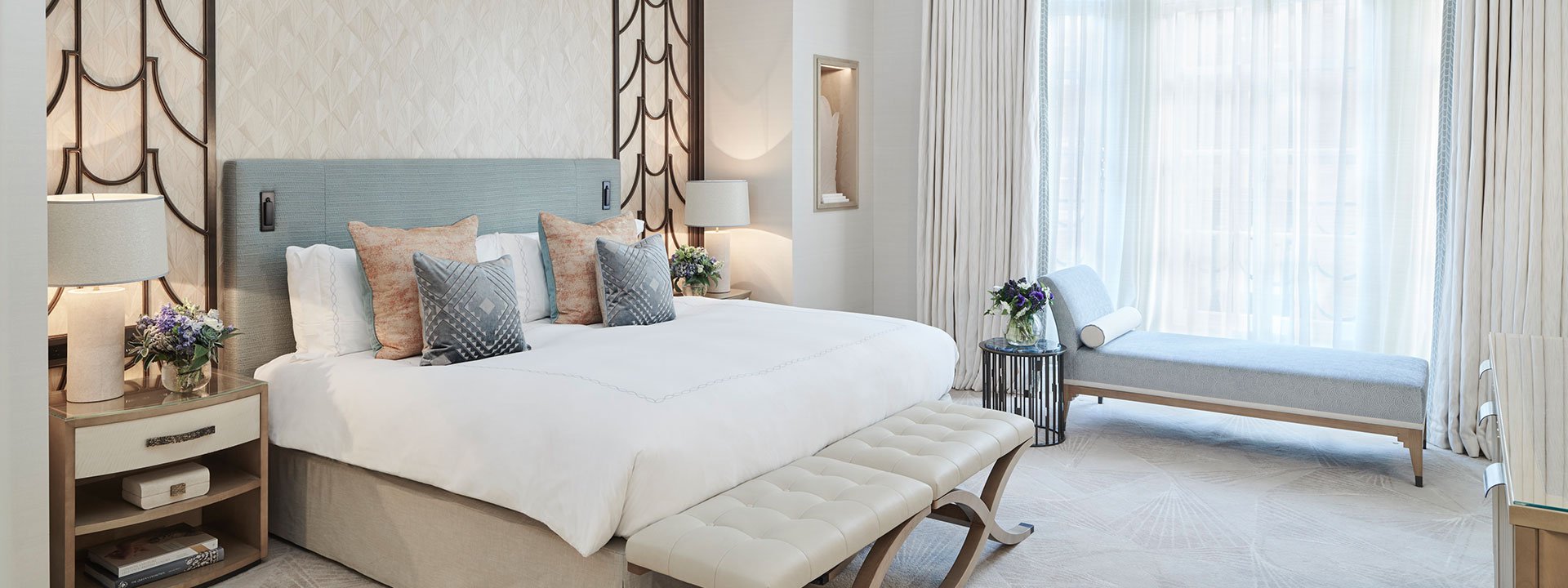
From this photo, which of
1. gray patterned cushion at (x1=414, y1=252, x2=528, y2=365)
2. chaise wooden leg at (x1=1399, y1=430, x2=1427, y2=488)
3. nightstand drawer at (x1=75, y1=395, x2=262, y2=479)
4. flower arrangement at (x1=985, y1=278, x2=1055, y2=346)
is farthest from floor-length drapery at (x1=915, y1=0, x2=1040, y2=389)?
nightstand drawer at (x1=75, y1=395, x2=262, y2=479)

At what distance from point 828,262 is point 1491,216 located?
3124mm

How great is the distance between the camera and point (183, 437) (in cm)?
294

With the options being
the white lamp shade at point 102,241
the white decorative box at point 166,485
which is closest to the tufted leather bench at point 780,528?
the white decorative box at point 166,485

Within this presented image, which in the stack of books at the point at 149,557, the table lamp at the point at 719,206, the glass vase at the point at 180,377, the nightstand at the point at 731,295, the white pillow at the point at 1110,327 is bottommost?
the stack of books at the point at 149,557

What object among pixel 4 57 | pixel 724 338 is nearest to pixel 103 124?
pixel 4 57

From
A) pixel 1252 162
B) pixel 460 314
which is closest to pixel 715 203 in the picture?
pixel 460 314

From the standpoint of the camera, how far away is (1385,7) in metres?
4.76

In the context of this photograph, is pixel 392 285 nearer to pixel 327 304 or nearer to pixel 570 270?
pixel 327 304

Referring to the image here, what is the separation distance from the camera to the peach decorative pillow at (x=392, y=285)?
11.3 ft

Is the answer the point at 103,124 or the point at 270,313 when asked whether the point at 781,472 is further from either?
the point at 103,124

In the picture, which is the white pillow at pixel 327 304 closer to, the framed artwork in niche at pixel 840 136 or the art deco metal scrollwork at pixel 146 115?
the art deco metal scrollwork at pixel 146 115

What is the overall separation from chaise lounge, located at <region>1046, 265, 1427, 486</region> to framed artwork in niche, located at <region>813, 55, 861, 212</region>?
4.91 ft

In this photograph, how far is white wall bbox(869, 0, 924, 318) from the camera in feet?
19.7

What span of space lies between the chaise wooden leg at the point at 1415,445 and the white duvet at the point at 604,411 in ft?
6.55
